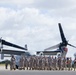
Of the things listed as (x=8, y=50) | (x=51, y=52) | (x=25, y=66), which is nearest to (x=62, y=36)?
(x=51, y=52)

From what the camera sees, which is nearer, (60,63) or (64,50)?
(60,63)

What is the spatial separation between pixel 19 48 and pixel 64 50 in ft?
45.0

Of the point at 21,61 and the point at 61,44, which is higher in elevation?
the point at 61,44

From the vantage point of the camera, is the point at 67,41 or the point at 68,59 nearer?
the point at 68,59

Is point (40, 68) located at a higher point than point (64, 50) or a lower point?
lower

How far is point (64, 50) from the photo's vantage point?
78.3 m

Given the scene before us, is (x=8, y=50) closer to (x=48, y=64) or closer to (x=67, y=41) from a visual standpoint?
(x=67, y=41)

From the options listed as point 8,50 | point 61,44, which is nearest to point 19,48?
point 8,50

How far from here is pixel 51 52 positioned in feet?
292

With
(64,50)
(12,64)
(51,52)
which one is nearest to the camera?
(12,64)

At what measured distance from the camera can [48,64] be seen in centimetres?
5041

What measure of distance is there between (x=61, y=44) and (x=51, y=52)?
248 inches

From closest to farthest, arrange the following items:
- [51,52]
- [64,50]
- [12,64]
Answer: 1. [12,64]
2. [64,50]
3. [51,52]

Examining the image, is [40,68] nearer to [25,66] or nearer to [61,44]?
[25,66]
